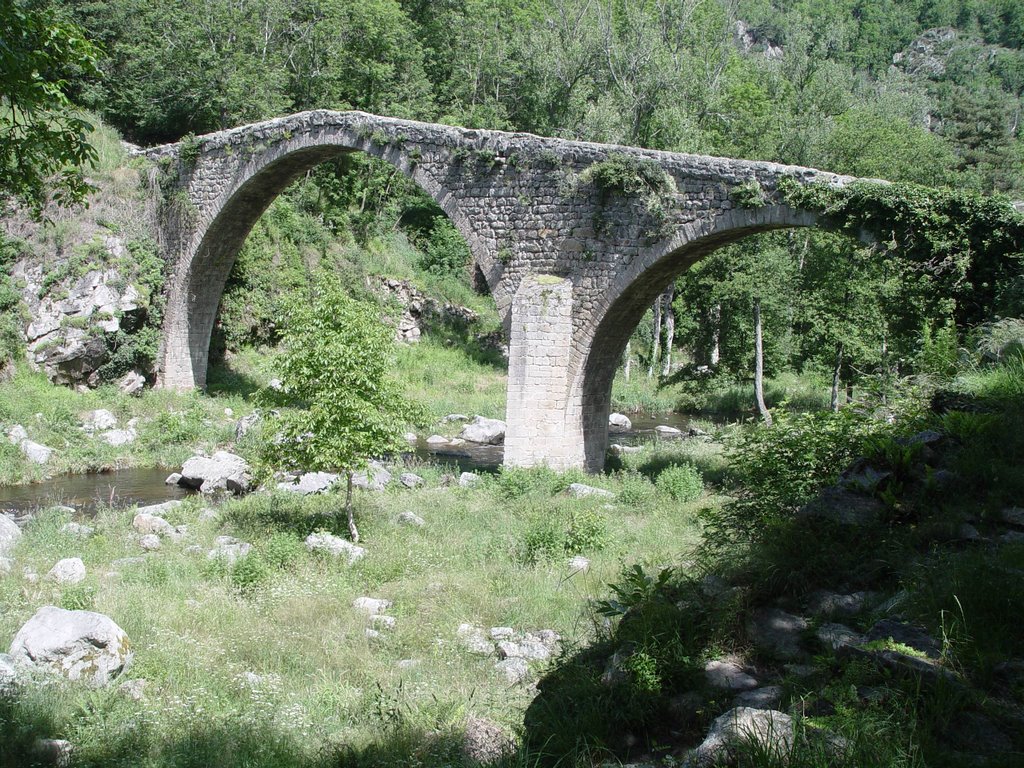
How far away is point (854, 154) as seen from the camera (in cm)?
2720

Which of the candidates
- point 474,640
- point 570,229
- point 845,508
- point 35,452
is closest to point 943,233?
point 570,229

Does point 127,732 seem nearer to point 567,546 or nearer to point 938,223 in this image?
point 567,546

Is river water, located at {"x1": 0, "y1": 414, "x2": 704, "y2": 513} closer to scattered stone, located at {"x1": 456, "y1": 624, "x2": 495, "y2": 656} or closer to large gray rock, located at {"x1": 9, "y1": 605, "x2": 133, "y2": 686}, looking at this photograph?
large gray rock, located at {"x1": 9, "y1": 605, "x2": 133, "y2": 686}

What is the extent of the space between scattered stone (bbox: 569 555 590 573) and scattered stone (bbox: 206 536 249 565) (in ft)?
9.06

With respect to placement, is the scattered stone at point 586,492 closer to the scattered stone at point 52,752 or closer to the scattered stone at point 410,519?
the scattered stone at point 410,519

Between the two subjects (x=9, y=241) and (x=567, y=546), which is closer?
(x=567, y=546)

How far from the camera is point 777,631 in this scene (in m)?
3.79

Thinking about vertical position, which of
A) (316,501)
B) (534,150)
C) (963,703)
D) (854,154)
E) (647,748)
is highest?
(854,154)

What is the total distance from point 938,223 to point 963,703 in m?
7.92

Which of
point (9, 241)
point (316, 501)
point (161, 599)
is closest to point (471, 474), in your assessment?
point (316, 501)

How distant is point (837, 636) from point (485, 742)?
163 cm

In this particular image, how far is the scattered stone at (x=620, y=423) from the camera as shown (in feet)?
64.1

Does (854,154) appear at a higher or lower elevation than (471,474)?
higher


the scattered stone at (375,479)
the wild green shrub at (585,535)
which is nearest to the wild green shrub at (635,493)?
the wild green shrub at (585,535)
